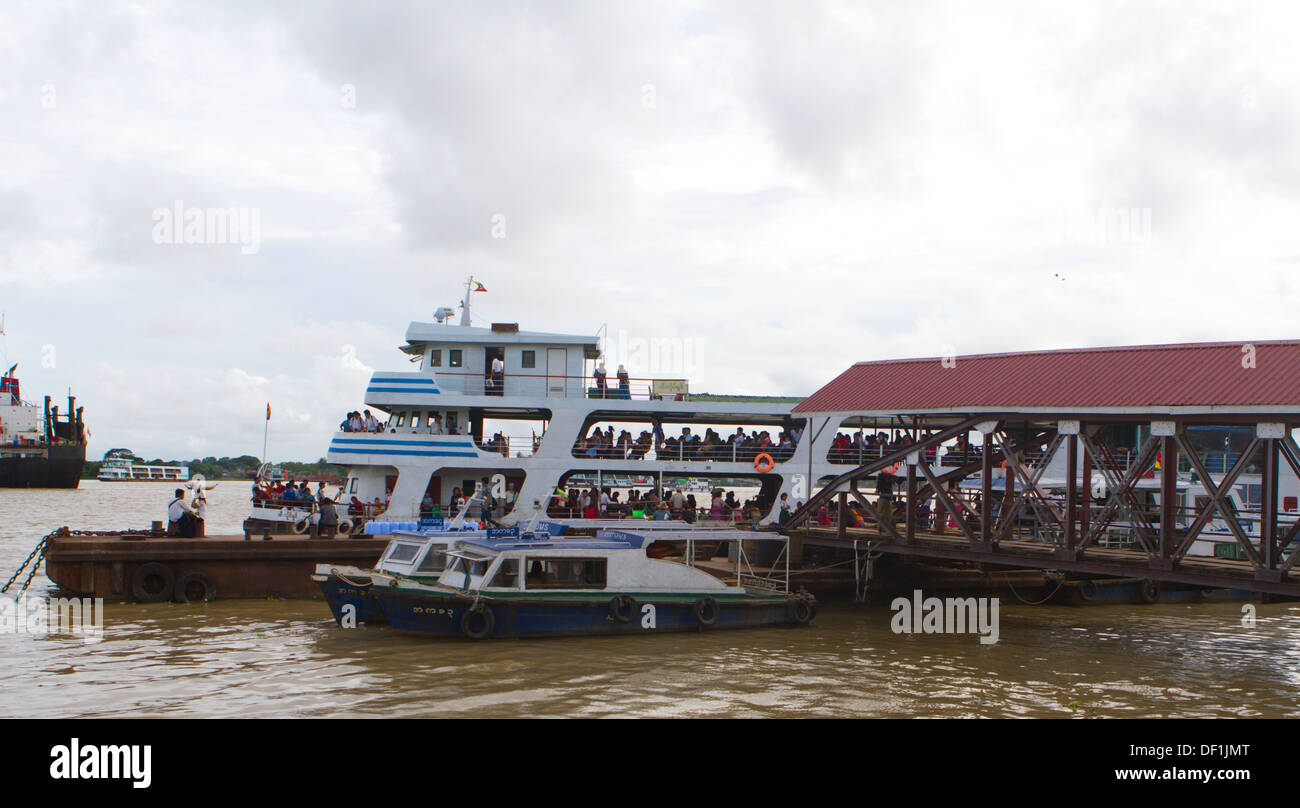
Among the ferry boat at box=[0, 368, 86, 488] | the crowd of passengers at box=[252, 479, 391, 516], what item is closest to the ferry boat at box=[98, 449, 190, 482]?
the ferry boat at box=[0, 368, 86, 488]

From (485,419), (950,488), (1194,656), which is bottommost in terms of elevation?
(1194,656)

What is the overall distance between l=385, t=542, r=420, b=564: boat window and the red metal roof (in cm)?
1128

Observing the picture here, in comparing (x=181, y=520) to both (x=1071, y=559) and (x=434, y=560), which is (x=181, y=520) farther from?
(x=1071, y=559)

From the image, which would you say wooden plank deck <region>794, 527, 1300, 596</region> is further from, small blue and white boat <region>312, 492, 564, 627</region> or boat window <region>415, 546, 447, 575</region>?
boat window <region>415, 546, 447, 575</region>

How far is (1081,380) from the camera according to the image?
66.2 ft

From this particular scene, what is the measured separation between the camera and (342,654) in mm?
16438

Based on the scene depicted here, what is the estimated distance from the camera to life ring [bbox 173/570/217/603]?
69.9 ft

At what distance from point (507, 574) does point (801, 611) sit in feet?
21.3

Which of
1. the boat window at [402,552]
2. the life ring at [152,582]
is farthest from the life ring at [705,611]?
the life ring at [152,582]

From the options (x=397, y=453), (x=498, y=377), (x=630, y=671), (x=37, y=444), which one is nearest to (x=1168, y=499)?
(x=630, y=671)
